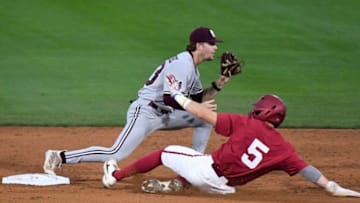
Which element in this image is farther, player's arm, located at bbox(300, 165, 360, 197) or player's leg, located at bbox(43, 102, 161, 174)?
player's leg, located at bbox(43, 102, 161, 174)

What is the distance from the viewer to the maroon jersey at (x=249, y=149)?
25.2 feet

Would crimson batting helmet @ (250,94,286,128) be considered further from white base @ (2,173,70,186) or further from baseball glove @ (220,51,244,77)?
white base @ (2,173,70,186)

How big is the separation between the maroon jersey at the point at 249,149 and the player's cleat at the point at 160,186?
2.39 ft

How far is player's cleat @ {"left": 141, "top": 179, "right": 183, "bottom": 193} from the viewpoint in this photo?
27.3 ft

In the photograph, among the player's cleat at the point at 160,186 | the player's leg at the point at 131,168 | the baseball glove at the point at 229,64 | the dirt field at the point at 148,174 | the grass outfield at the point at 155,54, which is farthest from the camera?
the grass outfield at the point at 155,54

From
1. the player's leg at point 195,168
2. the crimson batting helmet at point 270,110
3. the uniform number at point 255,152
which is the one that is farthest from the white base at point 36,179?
the crimson batting helmet at point 270,110

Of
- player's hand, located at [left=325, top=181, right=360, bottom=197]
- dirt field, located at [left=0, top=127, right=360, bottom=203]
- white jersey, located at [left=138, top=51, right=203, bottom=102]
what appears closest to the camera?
player's hand, located at [left=325, top=181, right=360, bottom=197]

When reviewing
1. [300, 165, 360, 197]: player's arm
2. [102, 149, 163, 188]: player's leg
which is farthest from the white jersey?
[300, 165, 360, 197]: player's arm

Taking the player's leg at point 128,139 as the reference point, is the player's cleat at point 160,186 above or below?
below

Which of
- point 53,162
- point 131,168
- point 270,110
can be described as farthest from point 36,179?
point 270,110

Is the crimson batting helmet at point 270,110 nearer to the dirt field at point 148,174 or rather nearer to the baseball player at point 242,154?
the baseball player at point 242,154

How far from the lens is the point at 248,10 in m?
20.0

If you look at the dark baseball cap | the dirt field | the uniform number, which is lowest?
the dirt field

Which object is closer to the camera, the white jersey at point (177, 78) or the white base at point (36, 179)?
the white jersey at point (177, 78)
